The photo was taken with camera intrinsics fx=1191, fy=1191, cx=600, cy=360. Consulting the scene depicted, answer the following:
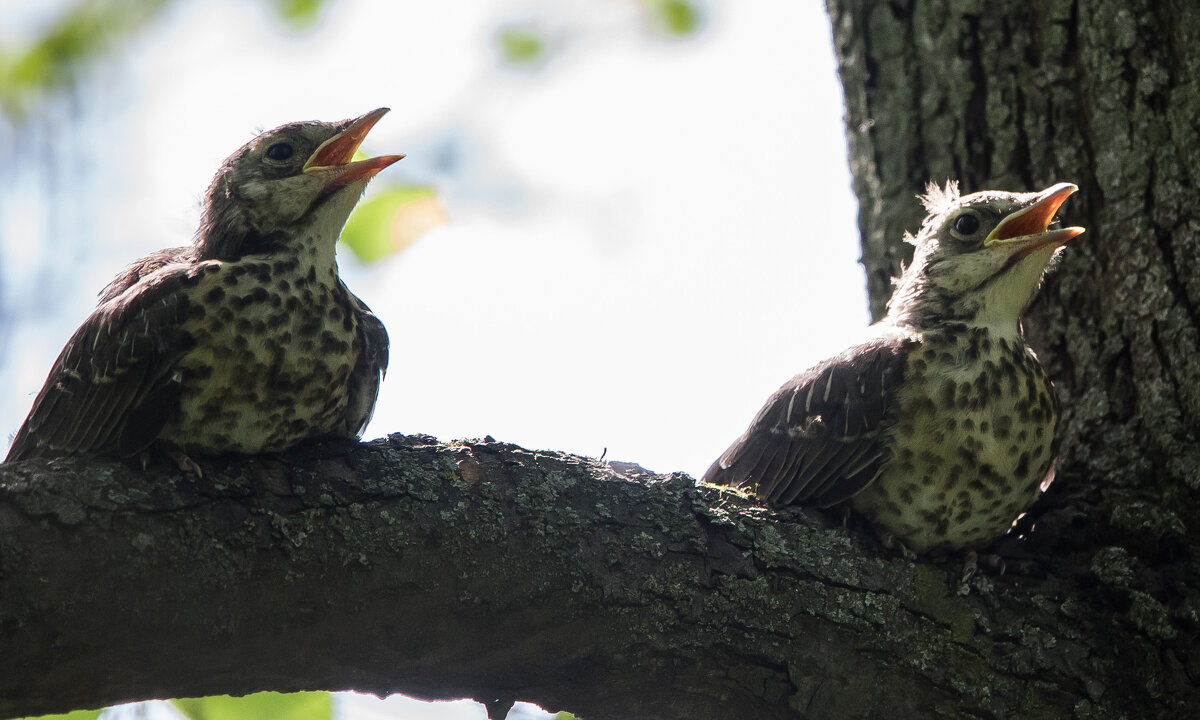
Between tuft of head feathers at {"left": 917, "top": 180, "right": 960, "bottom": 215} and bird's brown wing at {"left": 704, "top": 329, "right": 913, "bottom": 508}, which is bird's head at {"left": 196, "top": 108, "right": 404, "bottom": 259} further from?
tuft of head feathers at {"left": 917, "top": 180, "right": 960, "bottom": 215}

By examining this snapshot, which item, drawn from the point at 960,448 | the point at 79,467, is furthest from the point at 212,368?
the point at 960,448

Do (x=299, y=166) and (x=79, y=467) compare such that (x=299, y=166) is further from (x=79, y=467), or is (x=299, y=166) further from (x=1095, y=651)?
(x=1095, y=651)

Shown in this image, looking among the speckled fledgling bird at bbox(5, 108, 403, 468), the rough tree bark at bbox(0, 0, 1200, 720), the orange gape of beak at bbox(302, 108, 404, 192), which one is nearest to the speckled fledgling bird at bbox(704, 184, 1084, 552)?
the rough tree bark at bbox(0, 0, 1200, 720)

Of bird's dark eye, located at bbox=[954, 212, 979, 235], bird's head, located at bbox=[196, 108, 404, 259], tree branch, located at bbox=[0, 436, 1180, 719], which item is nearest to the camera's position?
tree branch, located at bbox=[0, 436, 1180, 719]

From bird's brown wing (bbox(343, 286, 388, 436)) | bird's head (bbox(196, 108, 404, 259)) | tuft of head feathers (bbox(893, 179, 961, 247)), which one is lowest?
bird's brown wing (bbox(343, 286, 388, 436))

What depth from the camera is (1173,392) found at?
10.7ft

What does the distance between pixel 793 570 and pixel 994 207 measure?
5.00 ft

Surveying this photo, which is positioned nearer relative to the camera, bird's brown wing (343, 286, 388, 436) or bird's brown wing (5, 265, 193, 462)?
bird's brown wing (5, 265, 193, 462)

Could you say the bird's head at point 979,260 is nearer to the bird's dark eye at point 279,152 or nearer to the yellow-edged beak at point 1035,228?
the yellow-edged beak at point 1035,228

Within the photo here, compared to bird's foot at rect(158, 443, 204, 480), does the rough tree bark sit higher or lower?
lower

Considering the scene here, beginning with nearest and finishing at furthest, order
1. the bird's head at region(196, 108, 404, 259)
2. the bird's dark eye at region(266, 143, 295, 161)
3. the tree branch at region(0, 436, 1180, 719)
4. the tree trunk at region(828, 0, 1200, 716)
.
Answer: the tree branch at region(0, 436, 1180, 719) → the tree trunk at region(828, 0, 1200, 716) → the bird's head at region(196, 108, 404, 259) → the bird's dark eye at region(266, 143, 295, 161)

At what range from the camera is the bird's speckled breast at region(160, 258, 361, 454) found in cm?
286

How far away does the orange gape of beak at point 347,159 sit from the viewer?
11.3 feet

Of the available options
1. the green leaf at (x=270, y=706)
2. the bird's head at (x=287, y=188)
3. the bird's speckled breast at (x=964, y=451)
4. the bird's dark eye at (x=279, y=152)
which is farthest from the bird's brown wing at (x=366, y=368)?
the bird's speckled breast at (x=964, y=451)
